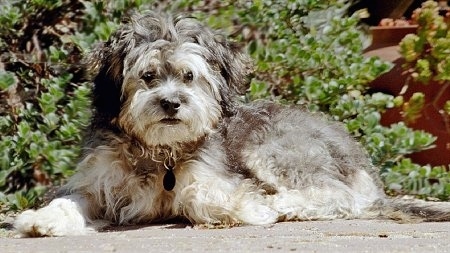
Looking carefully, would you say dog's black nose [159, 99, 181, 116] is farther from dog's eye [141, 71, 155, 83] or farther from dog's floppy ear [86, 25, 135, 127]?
dog's floppy ear [86, 25, 135, 127]

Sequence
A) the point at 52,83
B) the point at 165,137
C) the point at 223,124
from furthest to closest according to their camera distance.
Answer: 1. the point at 52,83
2. the point at 223,124
3. the point at 165,137

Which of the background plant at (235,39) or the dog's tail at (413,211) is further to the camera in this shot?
the background plant at (235,39)

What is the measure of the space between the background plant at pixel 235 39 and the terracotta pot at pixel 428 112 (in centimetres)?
42

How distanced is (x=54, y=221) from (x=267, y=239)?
1.17 metres

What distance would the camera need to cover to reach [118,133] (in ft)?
19.8

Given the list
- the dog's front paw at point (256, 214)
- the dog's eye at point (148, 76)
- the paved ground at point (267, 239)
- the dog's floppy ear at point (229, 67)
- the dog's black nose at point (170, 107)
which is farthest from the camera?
the dog's floppy ear at point (229, 67)

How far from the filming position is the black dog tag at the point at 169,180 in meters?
6.08

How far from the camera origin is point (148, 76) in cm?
584

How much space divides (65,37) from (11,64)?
457 mm

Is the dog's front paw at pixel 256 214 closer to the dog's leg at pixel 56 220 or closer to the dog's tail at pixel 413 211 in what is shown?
the dog's tail at pixel 413 211

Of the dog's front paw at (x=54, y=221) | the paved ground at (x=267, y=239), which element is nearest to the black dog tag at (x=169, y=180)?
the paved ground at (x=267, y=239)

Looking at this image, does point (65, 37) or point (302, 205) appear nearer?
point (302, 205)

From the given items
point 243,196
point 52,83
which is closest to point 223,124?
Result: point 243,196

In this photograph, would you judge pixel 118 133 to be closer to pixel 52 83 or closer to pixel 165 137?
pixel 165 137
